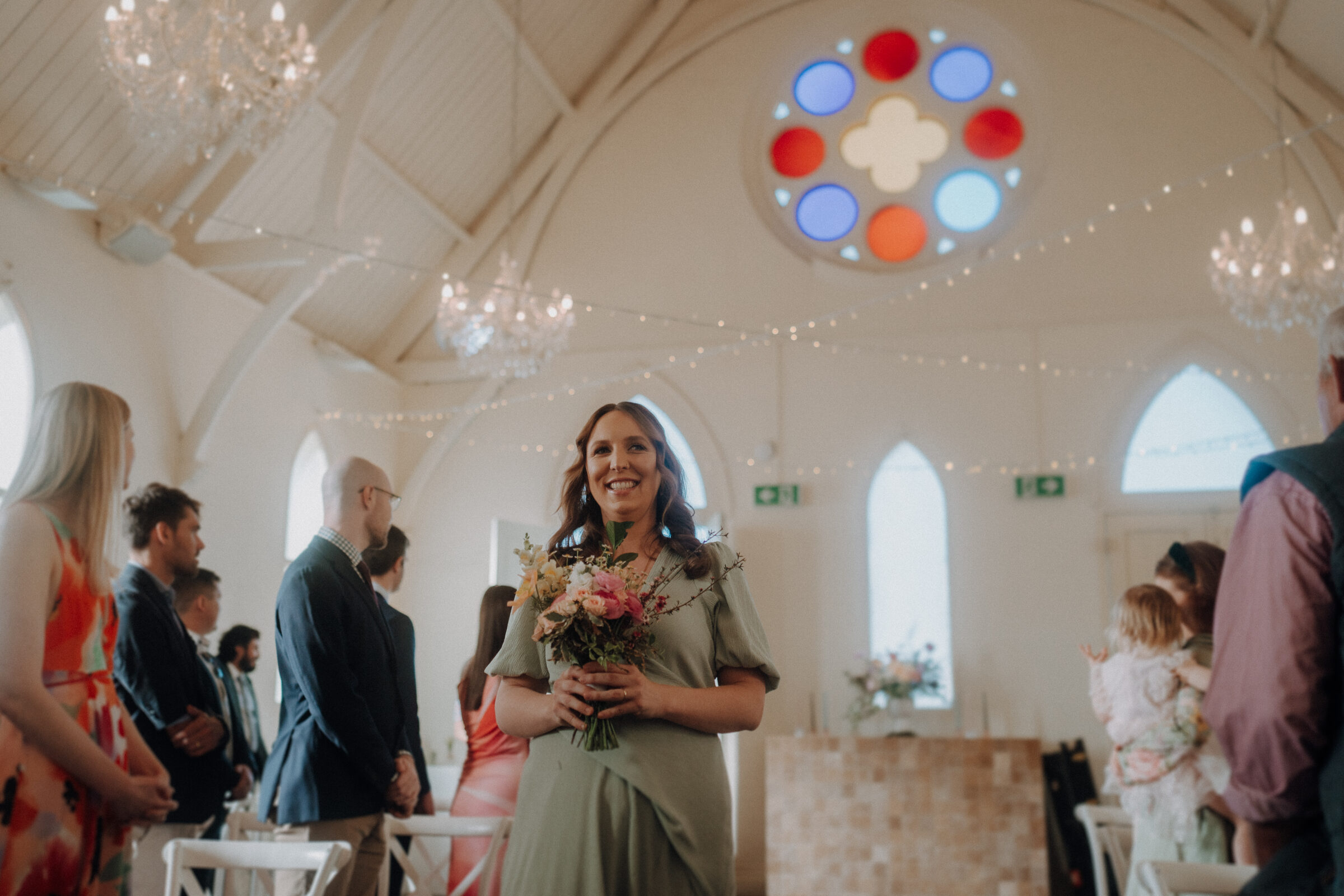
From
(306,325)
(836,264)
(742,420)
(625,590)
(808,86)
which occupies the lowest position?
(625,590)

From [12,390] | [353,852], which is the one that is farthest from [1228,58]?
[12,390]

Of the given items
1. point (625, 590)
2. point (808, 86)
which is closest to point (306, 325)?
point (808, 86)

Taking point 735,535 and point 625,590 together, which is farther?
point 735,535

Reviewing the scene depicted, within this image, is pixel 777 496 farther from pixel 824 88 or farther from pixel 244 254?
pixel 244 254

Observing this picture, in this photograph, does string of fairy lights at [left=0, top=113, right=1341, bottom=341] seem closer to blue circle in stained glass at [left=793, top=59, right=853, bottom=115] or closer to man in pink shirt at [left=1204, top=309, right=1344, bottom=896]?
blue circle in stained glass at [left=793, top=59, right=853, bottom=115]

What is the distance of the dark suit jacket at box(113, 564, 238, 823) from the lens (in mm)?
3016

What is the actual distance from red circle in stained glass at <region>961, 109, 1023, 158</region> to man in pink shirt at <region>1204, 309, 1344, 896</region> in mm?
7470

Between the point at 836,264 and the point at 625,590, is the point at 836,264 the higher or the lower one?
the higher one

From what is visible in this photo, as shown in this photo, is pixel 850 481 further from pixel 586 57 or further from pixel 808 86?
pixel 586 57

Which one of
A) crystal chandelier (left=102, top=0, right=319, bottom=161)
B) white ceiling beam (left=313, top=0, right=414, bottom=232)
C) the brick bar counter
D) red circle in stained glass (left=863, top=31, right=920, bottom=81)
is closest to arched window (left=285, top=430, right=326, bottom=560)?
white ceiling beam (left=313, top=0, right=414, bottom=232)

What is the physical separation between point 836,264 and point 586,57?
263 centimetres

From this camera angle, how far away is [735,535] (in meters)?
8.04

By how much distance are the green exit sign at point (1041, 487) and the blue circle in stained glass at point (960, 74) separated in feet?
10.2

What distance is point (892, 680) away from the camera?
7.26 m
